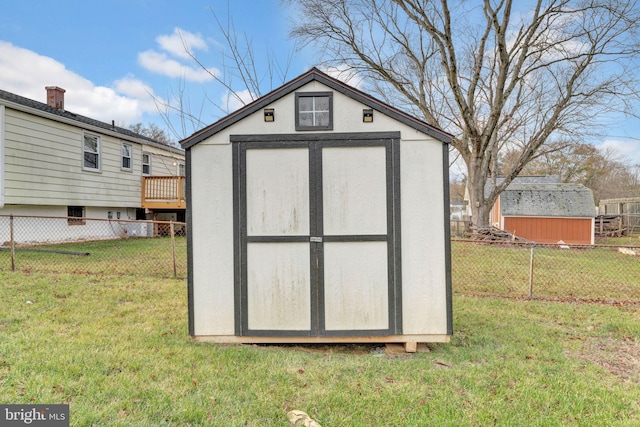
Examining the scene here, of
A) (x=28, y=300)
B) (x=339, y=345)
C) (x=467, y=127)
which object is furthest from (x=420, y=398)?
(x=467, y=127)

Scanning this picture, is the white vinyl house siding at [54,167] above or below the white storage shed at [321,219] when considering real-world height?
above

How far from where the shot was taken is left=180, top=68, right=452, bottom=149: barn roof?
364 centimetres

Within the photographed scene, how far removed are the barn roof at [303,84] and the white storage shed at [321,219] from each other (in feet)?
0.04

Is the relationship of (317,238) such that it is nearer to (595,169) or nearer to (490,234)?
(490,234)

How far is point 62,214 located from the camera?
10883 mm

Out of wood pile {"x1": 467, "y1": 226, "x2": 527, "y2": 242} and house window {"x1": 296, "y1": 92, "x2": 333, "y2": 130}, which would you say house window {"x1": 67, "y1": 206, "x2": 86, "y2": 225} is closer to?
house window {"x1": 296, "y1": 92, "x2": 333, "y2": 130}

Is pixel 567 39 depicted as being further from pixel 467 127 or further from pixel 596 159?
pixel 596 159

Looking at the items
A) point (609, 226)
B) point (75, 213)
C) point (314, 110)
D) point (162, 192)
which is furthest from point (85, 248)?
point (609, 226)

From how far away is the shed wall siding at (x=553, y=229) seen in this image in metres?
17.4

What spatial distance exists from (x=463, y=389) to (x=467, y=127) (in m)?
13.8

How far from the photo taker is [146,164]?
1428cm

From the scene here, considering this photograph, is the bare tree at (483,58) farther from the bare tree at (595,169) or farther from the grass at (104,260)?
the bare tree at (595,169)

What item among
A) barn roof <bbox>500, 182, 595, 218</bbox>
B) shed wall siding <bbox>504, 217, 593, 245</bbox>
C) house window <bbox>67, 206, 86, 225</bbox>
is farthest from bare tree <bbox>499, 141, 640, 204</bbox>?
house window <bbox>67, 206, 86, 225</bbox>

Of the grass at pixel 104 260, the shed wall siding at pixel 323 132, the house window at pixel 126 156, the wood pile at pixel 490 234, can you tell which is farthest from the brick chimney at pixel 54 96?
the wood pile at pixel 490 234
